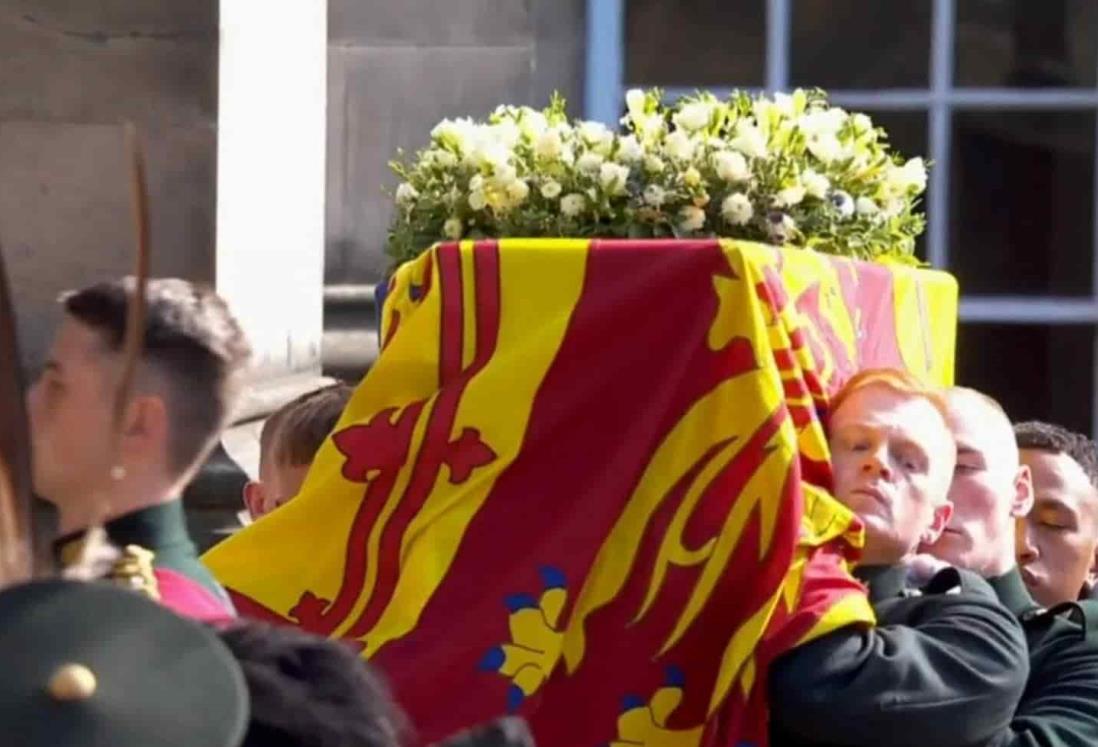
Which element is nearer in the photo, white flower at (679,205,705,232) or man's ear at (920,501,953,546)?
man's ear at (920,501,953,546)

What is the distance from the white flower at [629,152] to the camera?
329cm

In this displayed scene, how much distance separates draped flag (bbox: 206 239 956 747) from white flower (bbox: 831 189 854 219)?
48 cm

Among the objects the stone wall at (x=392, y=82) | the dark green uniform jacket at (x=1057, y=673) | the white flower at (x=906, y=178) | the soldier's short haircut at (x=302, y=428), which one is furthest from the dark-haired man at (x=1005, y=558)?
the stone wall at (x=392, y=82)

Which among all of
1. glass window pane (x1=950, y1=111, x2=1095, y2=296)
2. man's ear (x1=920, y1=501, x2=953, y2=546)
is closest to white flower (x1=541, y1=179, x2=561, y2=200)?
man's ear (x1=920, y1=501, x2=953, y2=546)

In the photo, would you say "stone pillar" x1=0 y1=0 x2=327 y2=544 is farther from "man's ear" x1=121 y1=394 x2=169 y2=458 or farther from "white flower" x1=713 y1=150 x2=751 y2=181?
"man's ear" x1=121 y1=394 x2=169 y2=458

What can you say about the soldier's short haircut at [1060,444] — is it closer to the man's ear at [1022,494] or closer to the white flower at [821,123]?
the man's ear at [1022,494]

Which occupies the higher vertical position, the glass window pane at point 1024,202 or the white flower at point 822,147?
the white flower at point 822,147


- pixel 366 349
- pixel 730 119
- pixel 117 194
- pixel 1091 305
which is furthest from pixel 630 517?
pixel 1091 305

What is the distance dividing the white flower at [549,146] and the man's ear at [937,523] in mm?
770

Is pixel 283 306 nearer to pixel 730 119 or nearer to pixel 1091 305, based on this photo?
pixel 730 119

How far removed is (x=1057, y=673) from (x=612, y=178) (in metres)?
0.89

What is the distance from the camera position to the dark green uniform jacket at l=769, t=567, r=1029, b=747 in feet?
8.40

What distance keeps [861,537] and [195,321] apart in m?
0.84

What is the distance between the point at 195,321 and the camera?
2.20 m
